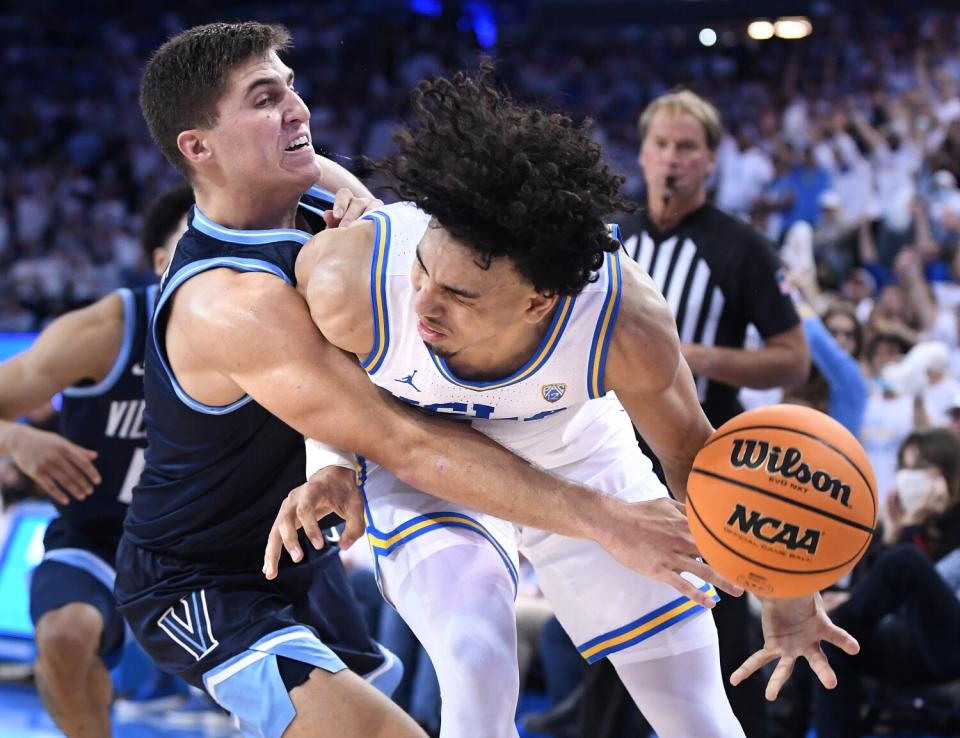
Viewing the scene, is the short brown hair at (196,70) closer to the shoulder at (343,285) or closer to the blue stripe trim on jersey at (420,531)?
the shoulder at (343,285)

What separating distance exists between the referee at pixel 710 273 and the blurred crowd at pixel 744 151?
0.91 meters

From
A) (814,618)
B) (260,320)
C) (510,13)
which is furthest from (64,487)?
(510,13)

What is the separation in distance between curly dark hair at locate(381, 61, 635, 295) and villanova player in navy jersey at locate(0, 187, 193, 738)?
1.76m

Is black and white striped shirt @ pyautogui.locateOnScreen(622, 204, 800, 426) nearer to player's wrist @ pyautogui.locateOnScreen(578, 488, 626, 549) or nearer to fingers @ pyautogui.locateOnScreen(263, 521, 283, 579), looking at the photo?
player's wrist @ pyautogui.locateOnScreen(578, 488, 626, 549)

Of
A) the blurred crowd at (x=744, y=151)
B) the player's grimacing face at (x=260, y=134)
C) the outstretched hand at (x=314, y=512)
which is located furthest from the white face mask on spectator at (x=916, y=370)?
the outstretched hand at (x=314, y=512)

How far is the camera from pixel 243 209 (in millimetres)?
3158

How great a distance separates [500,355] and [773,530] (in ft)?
2.36

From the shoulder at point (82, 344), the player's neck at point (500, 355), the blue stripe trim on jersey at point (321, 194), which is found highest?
the blue stripe trim on jersey at point (321, 194)

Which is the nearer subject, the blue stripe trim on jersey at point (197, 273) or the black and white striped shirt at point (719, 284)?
the blue stripe trim on jersey at point (197, 273)

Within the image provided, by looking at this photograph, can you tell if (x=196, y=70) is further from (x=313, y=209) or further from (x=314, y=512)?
(x=314, y=512)

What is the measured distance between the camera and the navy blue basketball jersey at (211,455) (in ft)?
9.87

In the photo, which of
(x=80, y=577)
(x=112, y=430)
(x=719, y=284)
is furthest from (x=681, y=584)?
(x=112, y=430)

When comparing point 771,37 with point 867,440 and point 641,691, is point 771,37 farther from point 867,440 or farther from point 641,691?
point 641,691

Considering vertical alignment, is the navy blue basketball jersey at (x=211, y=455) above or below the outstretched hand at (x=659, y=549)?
above
